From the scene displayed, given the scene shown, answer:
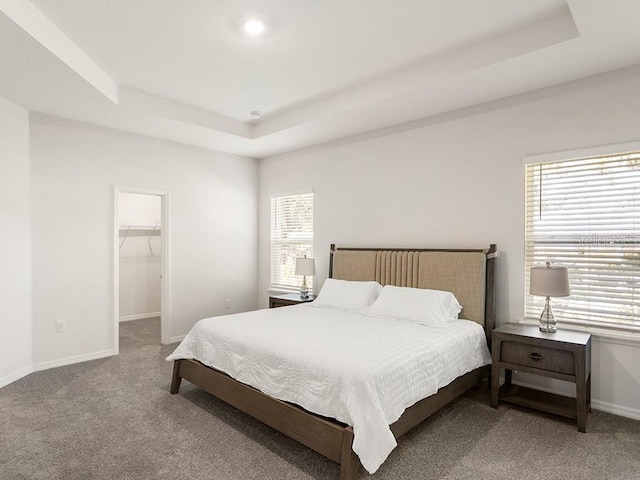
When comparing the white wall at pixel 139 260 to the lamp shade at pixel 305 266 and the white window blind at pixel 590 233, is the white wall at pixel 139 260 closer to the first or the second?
the lamp shade at pixel 305 266

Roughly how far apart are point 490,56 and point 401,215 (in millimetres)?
1800

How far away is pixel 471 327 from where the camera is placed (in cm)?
323

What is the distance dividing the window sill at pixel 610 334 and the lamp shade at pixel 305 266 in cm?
272

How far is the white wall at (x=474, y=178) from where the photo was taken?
9.69ft

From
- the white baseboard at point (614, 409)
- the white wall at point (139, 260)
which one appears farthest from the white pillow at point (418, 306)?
the white wall at point (139, 260)

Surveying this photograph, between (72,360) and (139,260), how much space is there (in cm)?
270

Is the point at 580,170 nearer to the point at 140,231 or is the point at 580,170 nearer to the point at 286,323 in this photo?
the point at 286,323

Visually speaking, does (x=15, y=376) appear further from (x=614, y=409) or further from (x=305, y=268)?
(x=614, y=409)

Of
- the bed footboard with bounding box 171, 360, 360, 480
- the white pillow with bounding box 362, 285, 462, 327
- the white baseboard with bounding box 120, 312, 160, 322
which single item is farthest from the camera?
the white baseboard with bounding box 120, 312, 160, 322

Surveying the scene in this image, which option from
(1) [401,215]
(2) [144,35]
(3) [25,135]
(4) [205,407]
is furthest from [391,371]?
(3) [25,135]

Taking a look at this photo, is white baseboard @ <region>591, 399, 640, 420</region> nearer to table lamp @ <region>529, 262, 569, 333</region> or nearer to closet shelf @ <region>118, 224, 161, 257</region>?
table lamp @ <region>529, 262, 569, 333</region>

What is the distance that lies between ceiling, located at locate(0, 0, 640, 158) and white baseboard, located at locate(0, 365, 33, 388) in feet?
8.34

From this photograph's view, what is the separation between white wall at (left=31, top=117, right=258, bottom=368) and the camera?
399cm

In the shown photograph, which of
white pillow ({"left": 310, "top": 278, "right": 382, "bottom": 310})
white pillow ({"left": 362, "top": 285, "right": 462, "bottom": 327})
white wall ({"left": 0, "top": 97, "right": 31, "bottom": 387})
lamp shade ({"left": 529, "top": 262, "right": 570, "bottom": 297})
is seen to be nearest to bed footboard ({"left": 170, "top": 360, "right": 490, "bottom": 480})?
white pillow ({"left": 362, "top": 285, "right": 462, "bottom": 327})
